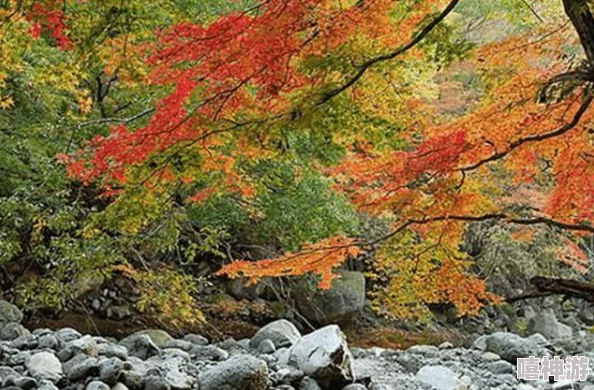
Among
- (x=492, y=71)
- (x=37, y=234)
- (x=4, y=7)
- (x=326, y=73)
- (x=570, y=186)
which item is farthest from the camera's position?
(x=37, y=234)

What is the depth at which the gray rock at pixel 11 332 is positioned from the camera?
19.4ft

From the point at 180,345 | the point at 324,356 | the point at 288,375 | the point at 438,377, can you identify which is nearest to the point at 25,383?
the point at 288,375

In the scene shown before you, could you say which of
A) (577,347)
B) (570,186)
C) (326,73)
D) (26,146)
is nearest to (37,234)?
(26,146)

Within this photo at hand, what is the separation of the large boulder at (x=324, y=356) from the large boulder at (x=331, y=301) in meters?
3.37

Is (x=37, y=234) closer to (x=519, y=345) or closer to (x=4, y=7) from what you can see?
(x=4, y=7)

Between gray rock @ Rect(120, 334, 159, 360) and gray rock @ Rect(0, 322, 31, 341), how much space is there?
39.3 inches

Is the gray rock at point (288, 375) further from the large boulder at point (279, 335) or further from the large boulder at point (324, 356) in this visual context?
the large boulder at point (279, 335)

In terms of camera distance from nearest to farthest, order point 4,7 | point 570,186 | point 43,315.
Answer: point 4,7 → point 570,186 → point 43,315

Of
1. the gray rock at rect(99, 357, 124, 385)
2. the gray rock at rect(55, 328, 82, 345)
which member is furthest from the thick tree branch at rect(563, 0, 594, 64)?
the gray rock at rect(55, 328, 82, 345)

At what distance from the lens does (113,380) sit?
4414mm

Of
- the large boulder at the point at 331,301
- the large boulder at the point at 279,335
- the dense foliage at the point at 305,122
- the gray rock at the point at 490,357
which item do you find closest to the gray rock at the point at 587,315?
the large boulder at the point at 331,301

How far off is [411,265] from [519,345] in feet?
12.8

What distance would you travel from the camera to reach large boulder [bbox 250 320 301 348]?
6.61 metres

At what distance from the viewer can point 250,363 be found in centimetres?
466
